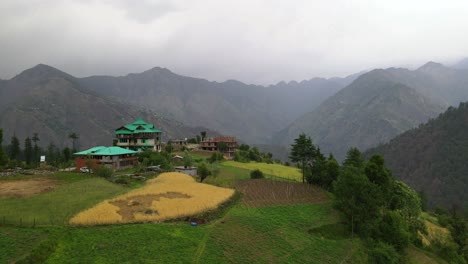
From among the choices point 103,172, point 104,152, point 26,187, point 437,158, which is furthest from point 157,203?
point 437,158

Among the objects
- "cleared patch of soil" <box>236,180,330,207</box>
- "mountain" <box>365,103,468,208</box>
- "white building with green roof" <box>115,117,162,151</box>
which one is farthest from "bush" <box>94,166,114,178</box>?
"mountain" <box>365,103,468,208</box>

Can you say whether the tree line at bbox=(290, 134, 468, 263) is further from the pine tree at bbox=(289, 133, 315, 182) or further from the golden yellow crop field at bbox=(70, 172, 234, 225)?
the pine tree at bbox=(289, 133, 315, 182)

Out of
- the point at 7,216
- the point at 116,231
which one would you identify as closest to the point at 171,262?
the point at 116,231

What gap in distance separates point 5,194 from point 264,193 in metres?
34.7

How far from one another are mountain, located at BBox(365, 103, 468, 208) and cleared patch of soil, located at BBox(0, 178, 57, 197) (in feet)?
410

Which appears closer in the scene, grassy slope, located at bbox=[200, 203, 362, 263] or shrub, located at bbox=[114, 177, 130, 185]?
grassy slope, located at bbox=[200, 203, 362, 263]

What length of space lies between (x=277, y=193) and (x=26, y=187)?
35.9 m

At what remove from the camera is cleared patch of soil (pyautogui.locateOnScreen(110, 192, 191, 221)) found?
3415cm

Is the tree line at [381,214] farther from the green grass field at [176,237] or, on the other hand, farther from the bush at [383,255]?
the green grass field at [176,237]

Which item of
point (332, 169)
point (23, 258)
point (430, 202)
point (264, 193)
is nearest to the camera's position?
point (23, 258)

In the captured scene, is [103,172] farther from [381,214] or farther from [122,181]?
[381,214]

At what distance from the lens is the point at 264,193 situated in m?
52.1

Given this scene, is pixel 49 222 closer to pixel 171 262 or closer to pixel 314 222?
pixel 171 262

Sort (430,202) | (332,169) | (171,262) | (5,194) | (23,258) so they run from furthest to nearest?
(430,202) → (332,169) → (5,194) → (171,262) → (23,258)
